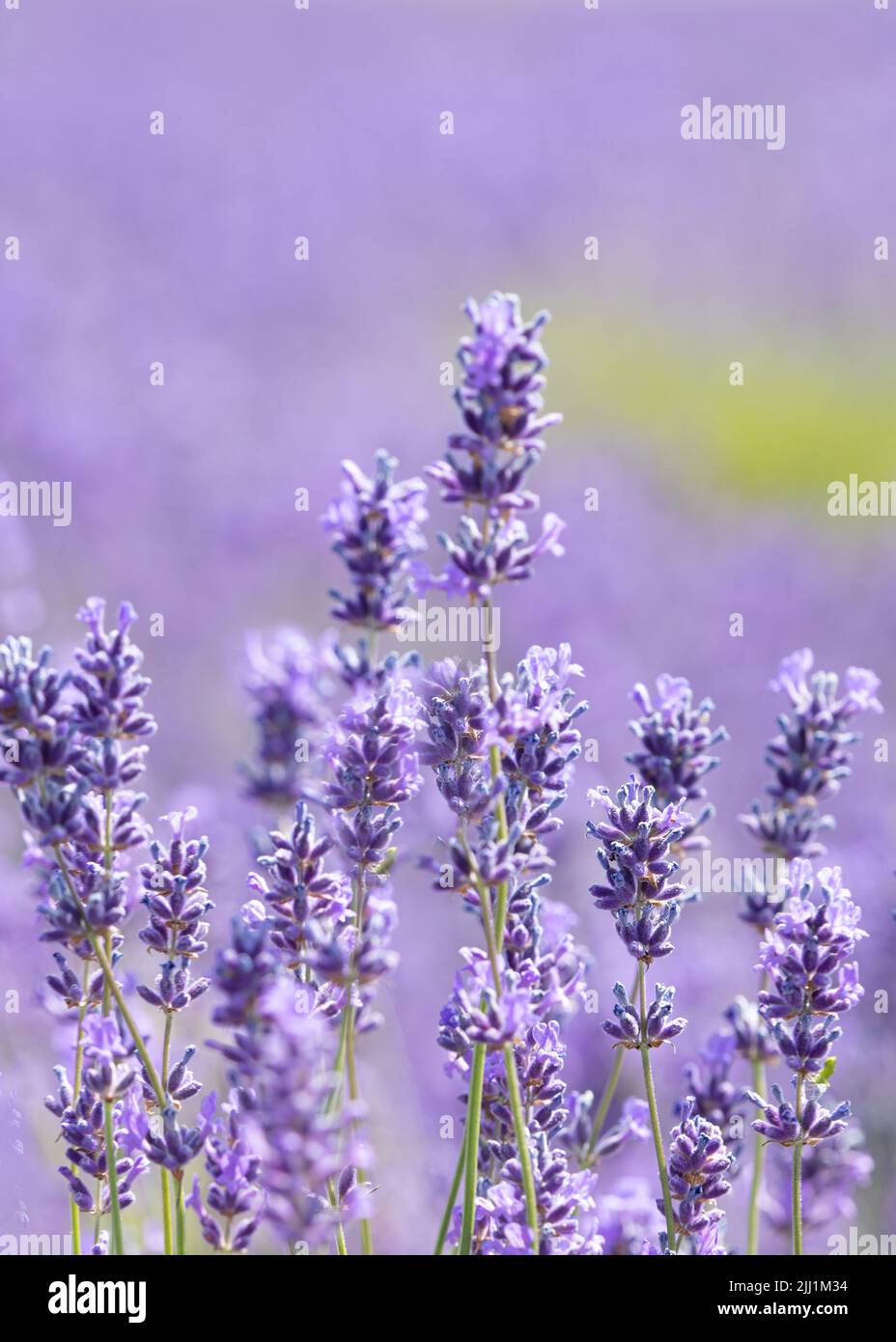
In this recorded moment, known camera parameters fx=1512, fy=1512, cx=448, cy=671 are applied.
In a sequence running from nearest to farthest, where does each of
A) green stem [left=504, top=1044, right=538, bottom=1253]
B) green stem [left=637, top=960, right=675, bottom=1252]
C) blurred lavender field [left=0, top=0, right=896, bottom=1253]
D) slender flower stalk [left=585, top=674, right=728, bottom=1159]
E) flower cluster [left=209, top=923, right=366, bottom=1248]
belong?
1. flower cluster [left=209, top=923, right=366, bottom=1248]
2. green stem [left=504, top=1044, right=538, bottom=1253]
3. green stem [left=637, top=960, right=675, bottom=1252]
4. slender flower stalk [left=585, top=674, right=728, bottom=1159]
5. blurred lavender field [left=0, top=0, right=896, bottom=1253]

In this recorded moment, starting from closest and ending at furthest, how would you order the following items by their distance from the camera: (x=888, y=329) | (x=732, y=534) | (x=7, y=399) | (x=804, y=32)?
(x=7, y=399) → (x=732, y=534) → (x=888, y=329) → (x=804, y=32)

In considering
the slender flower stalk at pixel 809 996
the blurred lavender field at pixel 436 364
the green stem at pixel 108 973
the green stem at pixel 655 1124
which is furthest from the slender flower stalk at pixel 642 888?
the green stem at pixel 108 973

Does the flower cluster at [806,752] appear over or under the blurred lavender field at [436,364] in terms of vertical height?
under

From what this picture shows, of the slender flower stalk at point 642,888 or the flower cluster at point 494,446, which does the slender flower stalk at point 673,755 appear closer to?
the slender flower stalk at point 642,888

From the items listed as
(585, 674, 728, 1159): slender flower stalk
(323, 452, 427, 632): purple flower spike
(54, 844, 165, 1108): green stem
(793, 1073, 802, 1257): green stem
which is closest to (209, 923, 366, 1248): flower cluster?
(54, 844, 165, 1108): green stem

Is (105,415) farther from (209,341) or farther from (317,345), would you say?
(317,345)

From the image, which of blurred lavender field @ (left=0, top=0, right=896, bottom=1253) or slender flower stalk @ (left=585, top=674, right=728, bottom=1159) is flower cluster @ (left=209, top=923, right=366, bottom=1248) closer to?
blurred lavender field @ (left=0, top=0, right=896, bottom=1253)

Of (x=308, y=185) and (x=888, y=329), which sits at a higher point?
(x=308, y=185)
